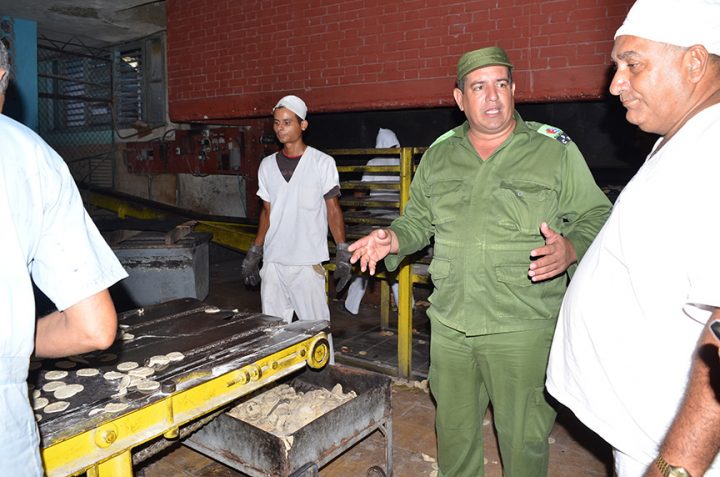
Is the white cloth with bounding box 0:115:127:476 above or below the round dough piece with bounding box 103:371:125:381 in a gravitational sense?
above

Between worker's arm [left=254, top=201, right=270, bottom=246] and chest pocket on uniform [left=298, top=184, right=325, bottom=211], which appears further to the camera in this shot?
worker's arm [left=254, top=201, right=270, bottom=246]

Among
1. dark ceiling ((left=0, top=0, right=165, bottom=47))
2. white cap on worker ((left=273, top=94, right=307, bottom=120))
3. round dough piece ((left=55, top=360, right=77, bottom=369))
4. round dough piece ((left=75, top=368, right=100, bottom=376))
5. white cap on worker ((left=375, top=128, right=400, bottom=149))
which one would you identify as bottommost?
round dough piece ((left=55, top=360, right=77, bottom=369))

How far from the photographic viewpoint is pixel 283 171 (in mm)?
4004

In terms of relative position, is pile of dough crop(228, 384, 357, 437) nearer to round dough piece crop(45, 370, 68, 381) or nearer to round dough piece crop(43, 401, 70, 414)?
round dough piece crop(45, 370, 68, 381)

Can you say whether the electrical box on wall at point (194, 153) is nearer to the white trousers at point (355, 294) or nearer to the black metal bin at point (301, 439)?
the white trousers at point (355, 294)

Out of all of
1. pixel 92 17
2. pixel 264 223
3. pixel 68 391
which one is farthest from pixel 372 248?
pixel 92 17

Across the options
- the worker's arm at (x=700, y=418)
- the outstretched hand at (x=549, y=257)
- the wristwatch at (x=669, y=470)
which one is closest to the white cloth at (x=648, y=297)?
the worker's arm at (x=700, y=418)

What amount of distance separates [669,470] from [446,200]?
4.90 feet

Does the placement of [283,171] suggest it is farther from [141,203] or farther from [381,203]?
[141,203]

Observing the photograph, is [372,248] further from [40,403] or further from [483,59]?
[40,403]

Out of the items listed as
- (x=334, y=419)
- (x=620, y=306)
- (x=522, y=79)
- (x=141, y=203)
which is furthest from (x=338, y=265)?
(x=141, y=203)

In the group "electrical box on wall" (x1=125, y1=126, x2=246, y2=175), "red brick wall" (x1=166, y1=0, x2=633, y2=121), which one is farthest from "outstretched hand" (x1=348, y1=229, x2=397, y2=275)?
"electrical box on wall" (x1=125, y1=126, x2=246, y2=175)

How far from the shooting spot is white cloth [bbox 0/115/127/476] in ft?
3.39

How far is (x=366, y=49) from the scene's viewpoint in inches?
211
